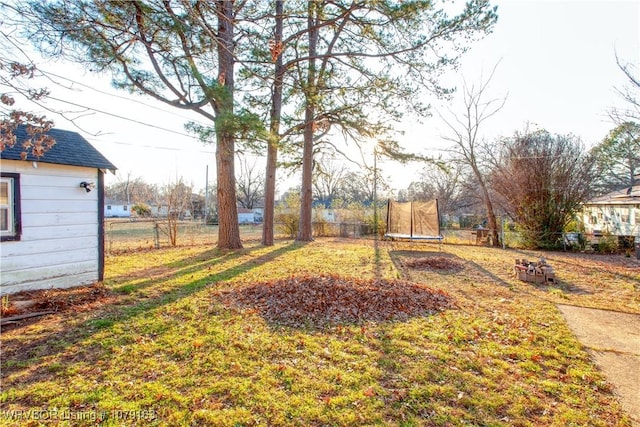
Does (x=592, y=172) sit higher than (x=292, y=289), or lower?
higher

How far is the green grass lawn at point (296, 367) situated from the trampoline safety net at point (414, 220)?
546cm

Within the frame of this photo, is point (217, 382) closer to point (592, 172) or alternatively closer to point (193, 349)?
point (193, 349)

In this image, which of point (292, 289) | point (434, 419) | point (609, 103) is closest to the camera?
point (434, 419)

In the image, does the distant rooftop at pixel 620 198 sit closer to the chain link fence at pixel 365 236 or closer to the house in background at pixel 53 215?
the chain link fence at pixel 365 236

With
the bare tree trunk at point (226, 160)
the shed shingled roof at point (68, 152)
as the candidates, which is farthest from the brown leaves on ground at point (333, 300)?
the bare tree trunk at point (226, 160)

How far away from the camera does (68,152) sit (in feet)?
16.8

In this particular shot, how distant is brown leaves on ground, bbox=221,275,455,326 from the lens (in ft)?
12.8

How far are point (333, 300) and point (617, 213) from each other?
17.8 m

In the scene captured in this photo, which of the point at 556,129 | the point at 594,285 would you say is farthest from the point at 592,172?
the point at 594,285

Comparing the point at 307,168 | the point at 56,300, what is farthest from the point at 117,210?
the point at 56,300

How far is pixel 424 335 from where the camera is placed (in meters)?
3.36

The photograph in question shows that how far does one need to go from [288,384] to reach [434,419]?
41.3 inches

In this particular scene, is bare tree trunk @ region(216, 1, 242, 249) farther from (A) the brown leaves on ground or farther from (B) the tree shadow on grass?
(A) the brown leaves on ground

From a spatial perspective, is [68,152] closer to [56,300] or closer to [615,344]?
[56,300]
